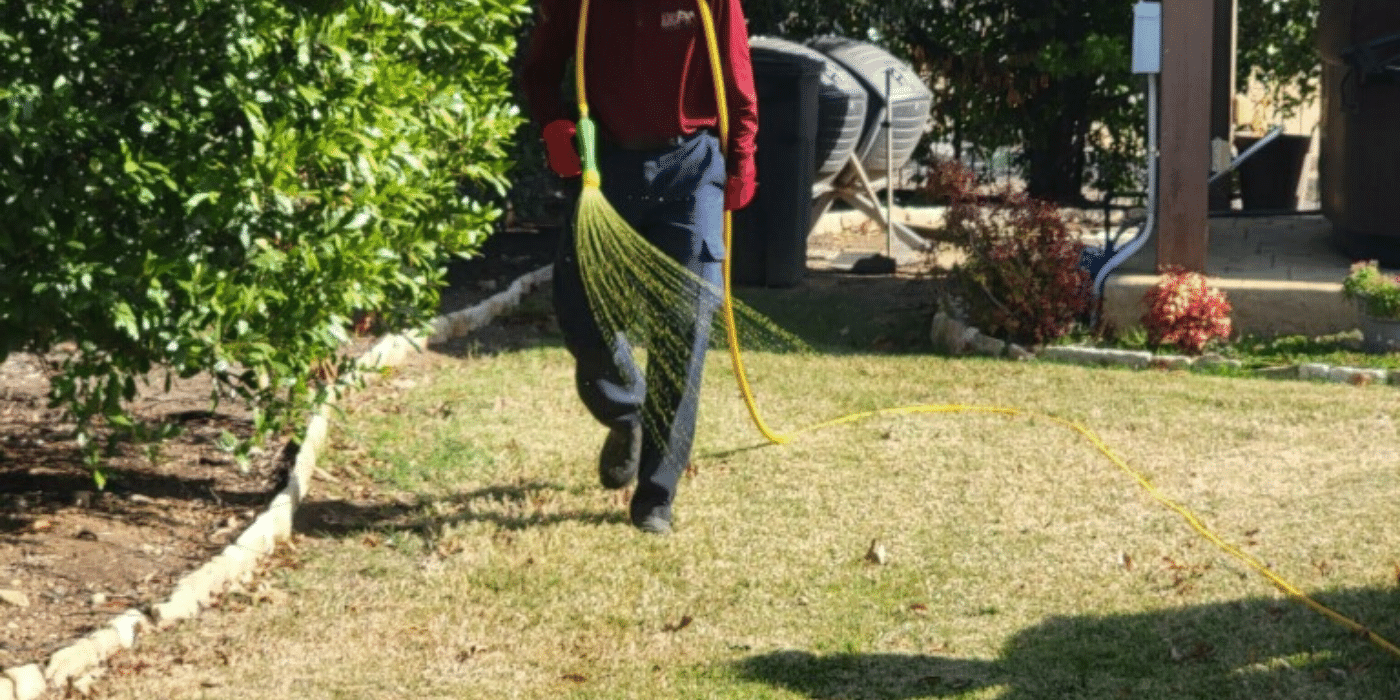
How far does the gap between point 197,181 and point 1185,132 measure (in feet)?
19.3

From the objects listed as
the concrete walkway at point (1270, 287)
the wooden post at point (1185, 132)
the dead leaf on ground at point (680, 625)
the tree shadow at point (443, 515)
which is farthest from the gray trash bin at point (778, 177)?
the dead leaf on ground at point (680, 625)

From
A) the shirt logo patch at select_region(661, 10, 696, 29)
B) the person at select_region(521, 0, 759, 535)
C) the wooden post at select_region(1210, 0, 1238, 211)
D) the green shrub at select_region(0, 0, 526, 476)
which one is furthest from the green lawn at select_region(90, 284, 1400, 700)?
the wooden post at select_region(1210, 0, 1238, 211)

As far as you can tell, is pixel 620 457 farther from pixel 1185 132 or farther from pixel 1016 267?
pixel 1185 132

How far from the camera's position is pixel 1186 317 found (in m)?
10.8

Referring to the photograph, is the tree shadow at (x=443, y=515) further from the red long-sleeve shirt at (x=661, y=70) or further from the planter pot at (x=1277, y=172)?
the planter pot at (x=1277, y=172)

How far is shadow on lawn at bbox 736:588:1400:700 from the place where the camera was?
601cm

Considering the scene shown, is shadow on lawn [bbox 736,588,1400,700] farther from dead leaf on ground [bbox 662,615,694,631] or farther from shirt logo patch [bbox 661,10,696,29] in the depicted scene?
shirt logo patch [bbox 661,10,696,29]

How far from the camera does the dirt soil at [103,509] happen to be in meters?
6.61

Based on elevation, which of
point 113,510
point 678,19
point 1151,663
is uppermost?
→ point 678,19

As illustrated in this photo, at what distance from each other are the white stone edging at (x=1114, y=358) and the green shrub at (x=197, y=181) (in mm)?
4302

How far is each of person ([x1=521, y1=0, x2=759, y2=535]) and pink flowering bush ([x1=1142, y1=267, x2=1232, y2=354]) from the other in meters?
3.85

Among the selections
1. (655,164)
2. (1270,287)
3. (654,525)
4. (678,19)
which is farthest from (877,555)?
(1270,287)

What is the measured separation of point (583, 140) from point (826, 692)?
88.8 inches

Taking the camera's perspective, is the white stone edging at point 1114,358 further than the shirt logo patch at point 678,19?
Yes
